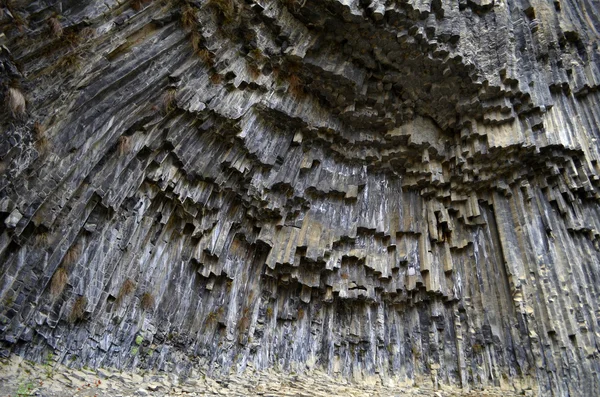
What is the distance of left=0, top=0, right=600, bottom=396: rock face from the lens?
295 inches

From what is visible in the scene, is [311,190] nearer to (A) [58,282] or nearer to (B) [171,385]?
(B) [171,385]

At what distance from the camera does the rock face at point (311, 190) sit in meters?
7.50

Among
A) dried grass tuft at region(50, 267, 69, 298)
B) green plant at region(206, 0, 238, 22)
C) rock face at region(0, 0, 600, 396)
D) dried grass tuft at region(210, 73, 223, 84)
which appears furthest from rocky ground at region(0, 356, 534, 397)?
green plant at region(206, 0, 238, 22)

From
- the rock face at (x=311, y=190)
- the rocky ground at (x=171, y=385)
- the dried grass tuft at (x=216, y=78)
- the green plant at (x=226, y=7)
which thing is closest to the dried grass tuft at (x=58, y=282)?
the rock face at (x=311, y=190)

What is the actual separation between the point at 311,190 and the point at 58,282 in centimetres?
633

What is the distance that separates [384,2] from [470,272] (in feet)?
23.9

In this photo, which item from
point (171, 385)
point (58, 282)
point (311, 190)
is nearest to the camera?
point (58, 282)

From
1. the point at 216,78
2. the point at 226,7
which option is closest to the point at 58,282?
the point at 216,78

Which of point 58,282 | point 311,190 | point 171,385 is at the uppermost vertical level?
point 311,190

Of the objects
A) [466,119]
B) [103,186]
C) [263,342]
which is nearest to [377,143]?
[466,119]

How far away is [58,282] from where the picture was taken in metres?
7.50

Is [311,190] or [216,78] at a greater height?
[216,78]

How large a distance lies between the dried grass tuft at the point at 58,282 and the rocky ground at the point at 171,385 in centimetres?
110

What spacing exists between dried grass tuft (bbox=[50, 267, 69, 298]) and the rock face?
3.3 inches
